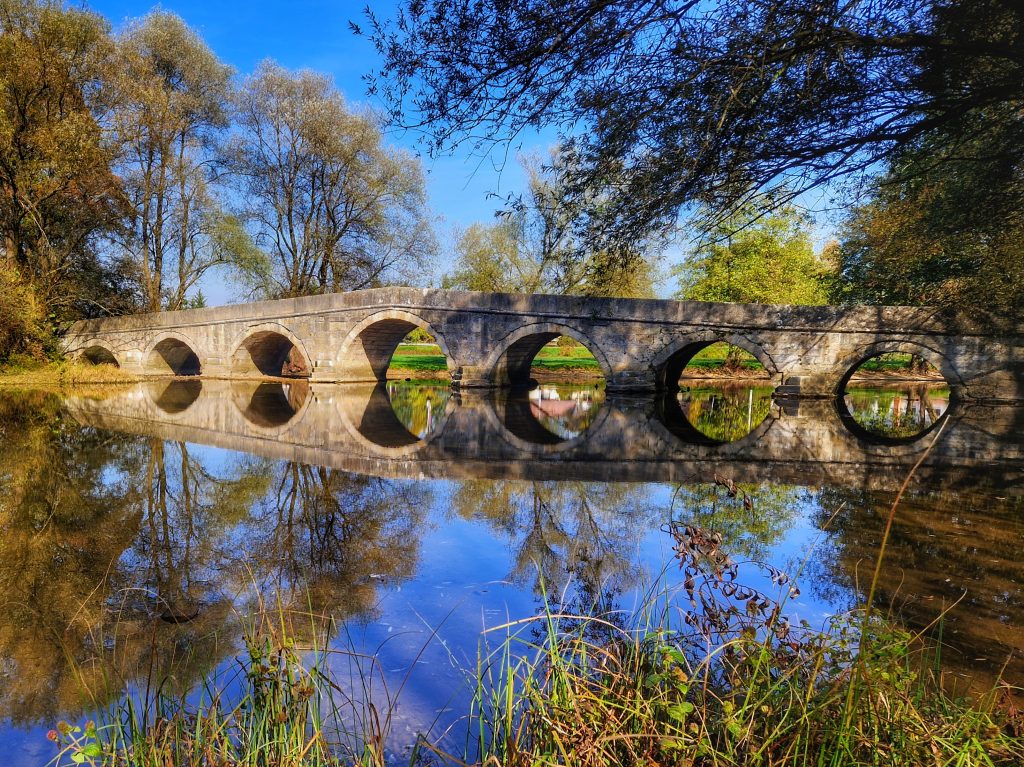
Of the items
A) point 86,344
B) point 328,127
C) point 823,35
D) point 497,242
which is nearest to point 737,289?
point 497,242

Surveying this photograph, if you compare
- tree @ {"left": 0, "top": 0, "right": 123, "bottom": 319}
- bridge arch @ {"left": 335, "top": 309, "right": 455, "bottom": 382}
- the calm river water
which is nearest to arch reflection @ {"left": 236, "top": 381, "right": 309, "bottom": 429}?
the calm river water

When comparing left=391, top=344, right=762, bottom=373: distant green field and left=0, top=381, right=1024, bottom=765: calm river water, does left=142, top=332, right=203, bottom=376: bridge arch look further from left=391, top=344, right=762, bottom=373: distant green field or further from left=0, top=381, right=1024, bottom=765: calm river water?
left=0, top=381, right=1024, bottom=765: calm river water

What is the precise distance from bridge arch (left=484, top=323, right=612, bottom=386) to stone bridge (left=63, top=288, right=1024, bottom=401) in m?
0.03

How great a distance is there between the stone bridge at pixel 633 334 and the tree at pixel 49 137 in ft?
15.7

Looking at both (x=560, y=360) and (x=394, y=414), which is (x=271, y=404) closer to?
(x=394, y=414)

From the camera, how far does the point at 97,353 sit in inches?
971

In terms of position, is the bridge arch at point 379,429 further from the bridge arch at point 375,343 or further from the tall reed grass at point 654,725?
the tall reed grass at point 654,725

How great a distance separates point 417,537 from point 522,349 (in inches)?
582

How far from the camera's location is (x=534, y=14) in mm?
3178

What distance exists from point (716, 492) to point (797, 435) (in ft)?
16.6

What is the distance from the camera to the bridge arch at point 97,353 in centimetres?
2177

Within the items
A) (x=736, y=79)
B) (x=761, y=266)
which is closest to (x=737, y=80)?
(x=736, y=79)

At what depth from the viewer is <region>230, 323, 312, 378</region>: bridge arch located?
19.4 m

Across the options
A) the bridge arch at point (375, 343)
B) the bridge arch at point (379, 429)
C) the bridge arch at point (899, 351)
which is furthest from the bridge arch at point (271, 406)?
the bridge arch at point (899, 351)
